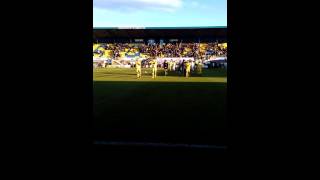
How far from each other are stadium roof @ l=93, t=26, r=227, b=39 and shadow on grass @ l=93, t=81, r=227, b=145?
30.0 metres

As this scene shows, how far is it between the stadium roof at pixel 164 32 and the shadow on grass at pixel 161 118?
30042 mm

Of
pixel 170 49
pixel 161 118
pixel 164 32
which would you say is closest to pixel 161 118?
pixel 161 118

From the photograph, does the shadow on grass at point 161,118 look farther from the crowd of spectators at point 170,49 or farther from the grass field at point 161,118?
the crowd of spectators at point 170,49

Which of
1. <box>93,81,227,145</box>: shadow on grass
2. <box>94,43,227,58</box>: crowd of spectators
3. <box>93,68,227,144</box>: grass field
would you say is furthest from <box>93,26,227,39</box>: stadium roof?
<box>93,68,227,144</box>: grass field

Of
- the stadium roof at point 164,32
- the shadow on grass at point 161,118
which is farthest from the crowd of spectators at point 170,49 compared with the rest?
the shadow on grass at point 161,118

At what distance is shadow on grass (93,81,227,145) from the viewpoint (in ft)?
23.4

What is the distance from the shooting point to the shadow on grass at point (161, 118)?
713 cm

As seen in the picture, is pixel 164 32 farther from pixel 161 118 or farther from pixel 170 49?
pixel 161 118

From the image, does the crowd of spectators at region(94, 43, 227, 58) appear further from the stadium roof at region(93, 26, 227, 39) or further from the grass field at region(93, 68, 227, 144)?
the grass field at region(93, 68, 227, 144)

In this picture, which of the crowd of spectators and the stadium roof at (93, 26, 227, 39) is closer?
the stadium roof at (93, 26, 227, 39)

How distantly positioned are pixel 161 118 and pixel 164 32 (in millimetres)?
37188
